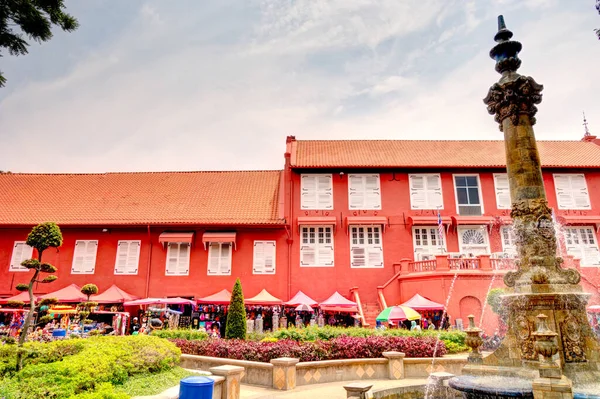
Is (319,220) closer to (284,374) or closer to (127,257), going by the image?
(127,257)

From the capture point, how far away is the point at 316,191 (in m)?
24.2

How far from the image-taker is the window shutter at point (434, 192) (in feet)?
78.0

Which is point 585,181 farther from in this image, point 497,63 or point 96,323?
point 96,323

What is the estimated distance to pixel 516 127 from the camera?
30.3 feet

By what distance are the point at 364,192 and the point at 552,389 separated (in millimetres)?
18490

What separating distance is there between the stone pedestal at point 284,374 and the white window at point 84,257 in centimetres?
1666

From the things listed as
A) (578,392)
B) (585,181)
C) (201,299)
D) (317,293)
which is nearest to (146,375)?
(578,392)

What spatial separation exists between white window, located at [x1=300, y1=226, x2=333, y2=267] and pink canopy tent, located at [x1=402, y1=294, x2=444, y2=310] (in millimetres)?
5226

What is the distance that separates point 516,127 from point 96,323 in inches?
755

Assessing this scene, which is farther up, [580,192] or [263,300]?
[580,192]

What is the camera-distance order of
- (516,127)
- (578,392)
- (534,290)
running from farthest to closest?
(516,127) < (534,290) < (578,392)

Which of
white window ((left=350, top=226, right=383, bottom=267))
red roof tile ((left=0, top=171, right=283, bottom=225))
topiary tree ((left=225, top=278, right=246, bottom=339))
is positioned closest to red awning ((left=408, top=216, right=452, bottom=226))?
white window ((left=350, top=226, right=383, bottom=267))

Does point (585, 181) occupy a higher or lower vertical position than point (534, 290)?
higher

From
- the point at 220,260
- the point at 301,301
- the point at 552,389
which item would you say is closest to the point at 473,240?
the point at 301,301
